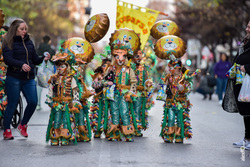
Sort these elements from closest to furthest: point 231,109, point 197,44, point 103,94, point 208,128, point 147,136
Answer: point 231,109, point 103,94, point 147,136, point 208,128, point 197,44

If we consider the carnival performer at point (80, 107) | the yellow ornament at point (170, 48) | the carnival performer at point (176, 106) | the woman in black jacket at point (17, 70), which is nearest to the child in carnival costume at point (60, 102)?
the carnival performer at point (80, 107)

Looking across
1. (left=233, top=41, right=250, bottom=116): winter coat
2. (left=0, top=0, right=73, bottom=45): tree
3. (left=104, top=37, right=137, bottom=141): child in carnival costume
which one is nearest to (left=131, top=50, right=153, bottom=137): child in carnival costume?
(left=104, top=37, right=137, bottom=141): child in carnival costume

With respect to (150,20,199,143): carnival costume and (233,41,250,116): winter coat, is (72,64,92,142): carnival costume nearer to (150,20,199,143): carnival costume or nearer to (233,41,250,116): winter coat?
(150,20,199,143): carnival costume

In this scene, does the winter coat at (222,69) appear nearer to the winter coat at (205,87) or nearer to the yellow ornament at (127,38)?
the winter coat at (205,87)

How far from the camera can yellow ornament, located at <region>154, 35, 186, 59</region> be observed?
8.76 metres

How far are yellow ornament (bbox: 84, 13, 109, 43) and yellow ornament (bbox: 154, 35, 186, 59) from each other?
1235 mm

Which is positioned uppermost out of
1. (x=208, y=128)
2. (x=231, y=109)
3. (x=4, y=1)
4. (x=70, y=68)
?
(x=4, y=1)

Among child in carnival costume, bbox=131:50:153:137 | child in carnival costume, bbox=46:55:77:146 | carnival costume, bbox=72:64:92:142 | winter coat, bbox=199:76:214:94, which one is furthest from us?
winter coat, bbox=199:76:214:94

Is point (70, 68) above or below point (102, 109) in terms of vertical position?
above

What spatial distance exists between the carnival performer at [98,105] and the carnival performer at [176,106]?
1.11m

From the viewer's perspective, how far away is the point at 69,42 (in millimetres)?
8875

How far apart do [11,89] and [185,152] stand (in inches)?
120

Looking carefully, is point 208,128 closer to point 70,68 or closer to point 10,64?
point 70,68

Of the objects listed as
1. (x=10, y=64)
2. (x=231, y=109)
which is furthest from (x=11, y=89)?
(x=231, y=109)
